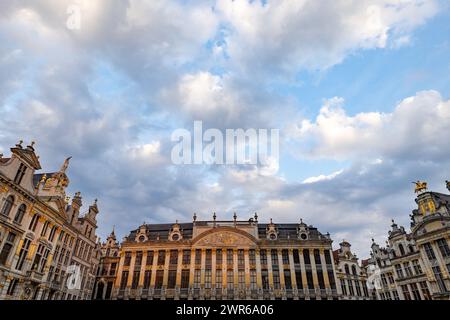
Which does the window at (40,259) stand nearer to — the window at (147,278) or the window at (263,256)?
the window at (147,278)

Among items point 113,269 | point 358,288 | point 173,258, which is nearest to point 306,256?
point 358,288

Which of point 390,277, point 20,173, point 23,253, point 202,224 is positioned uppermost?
point 202,224

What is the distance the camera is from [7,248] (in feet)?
101

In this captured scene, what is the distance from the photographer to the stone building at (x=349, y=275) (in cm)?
5325

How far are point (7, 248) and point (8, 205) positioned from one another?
5.09m

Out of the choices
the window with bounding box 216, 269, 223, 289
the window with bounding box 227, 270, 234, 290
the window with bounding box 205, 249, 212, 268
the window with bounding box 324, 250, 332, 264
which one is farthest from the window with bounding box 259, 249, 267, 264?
the window with bounding box 324, 250, 332, 264

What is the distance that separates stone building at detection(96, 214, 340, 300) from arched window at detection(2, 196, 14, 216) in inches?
1040

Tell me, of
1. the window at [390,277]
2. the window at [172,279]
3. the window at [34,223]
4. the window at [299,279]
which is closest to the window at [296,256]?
the window at [299,279]

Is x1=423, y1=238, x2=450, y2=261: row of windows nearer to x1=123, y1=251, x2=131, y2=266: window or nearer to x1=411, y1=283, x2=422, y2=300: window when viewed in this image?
x1=411, y1=283, x2=422, y2=300: window

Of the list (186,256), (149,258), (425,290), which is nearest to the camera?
(425,290)

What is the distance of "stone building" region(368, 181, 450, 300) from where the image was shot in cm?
4194

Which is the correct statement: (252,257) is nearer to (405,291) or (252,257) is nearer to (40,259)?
(405,291)
